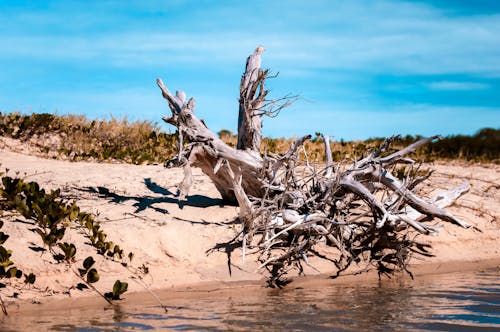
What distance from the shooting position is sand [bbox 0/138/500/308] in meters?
8.12

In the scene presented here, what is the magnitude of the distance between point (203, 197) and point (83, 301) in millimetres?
3595

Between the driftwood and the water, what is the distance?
0.66 m

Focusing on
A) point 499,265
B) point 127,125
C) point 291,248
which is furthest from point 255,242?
point 127,125

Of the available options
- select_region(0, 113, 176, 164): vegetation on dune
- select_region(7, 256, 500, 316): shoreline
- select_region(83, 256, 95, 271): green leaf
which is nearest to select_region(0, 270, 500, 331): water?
select_region(7, 256, 500, 316): shoreline

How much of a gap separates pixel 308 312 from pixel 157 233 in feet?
8.83

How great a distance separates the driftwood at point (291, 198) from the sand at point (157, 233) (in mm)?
399

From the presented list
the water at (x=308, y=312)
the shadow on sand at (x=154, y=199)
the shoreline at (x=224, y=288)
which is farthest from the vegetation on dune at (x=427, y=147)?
the water at (x=308, y=312)

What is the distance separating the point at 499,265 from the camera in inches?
435

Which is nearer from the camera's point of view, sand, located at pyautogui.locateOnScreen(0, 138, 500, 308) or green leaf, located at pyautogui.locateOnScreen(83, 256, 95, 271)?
green leaf, located at pyautogui.locateOnScreen(83, 256, 95, 271)

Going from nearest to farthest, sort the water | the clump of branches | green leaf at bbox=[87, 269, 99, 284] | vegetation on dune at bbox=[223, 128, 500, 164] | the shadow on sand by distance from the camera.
A: the water < green leaf at bbox=[87, 269, 99, 284] < the clump of branches < the shadow on sand < vegetation on dune at bbox=[223, 128, 500, 164]

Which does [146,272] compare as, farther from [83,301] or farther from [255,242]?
[255,242]

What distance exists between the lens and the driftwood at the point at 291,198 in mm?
9039

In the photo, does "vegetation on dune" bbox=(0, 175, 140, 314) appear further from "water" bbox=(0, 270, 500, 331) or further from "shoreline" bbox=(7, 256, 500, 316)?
"water" bbox=(0, 270, 500, 331)

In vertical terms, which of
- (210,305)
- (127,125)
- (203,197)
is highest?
(127,125)
